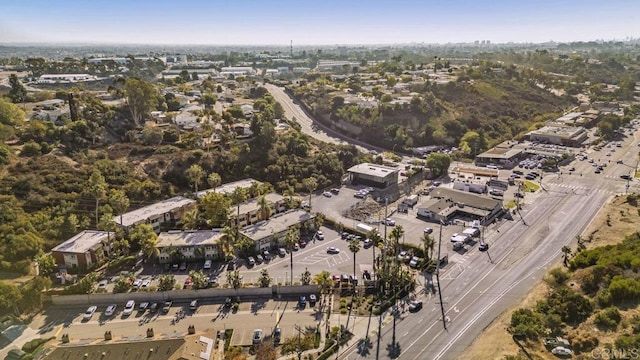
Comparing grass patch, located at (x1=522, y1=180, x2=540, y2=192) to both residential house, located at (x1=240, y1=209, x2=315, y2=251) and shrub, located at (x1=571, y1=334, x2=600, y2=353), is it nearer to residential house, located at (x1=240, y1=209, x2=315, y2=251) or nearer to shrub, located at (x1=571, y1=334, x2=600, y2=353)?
residential house, located at (x1=240, y1=209, x2=315, y2=251)

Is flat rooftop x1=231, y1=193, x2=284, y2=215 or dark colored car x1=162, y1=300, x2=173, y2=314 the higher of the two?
flat rooftop x1=231, y1=193, x2=284, y2=215

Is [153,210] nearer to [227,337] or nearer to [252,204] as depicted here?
[252,204]

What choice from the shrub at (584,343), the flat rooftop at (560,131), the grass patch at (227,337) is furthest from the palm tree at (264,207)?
the flat rooftop at (560,131)

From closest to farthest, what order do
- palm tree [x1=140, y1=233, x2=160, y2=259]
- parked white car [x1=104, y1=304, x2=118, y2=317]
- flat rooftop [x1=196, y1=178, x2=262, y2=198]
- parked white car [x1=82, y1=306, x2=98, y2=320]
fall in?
1. parked white car [x1=82, y1=306, x2=98, y2=320]
2. parked white car [x1=104, y1=304, x2=118, y2=317]
3. palm tree [x1=140, y1=233, x2=160, y2=259]
4. flat rooftop [x1=196, y1=178, x2=262, y2=198]

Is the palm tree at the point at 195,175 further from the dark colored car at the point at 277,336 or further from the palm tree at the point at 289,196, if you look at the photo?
the dark colored car at the point at 277,336

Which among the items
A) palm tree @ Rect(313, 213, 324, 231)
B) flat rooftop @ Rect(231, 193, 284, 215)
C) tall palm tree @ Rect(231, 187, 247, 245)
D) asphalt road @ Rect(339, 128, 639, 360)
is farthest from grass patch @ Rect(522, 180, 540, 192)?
tall palm tree @ Rect(231, 187, 247, 245)

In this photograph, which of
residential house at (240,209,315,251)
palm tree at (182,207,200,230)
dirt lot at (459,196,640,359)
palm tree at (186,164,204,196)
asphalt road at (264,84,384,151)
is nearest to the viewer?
dirt lot at (459,196,640,359)

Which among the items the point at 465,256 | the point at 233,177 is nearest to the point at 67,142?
the point at 233,177

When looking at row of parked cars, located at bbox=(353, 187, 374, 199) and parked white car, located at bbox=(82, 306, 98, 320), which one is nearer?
parked white car, located at bbox=(82, 306, 98, 320)
